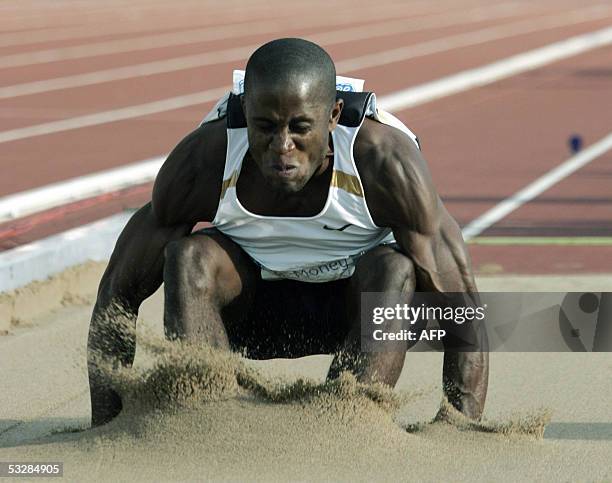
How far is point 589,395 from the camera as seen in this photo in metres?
5.13

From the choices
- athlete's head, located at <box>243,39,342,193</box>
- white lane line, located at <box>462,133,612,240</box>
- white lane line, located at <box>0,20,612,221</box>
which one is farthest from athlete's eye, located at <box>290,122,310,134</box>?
white lane line, located at <box>462,133,612,240</box>

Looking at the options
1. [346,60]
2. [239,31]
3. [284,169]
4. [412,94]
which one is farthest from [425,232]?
[239,31]

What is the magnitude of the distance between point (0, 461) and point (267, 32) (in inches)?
862

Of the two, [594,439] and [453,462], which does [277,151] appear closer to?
[453,462]

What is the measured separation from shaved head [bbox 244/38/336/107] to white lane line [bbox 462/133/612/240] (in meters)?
4.60

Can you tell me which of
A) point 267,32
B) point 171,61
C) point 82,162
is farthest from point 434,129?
point 267,32

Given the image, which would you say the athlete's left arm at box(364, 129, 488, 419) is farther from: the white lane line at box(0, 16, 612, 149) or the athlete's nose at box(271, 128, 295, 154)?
the white lane line at box(0, 16, 612, 149)

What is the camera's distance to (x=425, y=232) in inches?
159

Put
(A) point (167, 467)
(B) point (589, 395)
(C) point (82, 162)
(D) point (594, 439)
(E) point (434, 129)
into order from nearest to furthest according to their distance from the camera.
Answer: (A) point (167, 467)
(D) point (594, 439)
(B) point (589, 395)
(C) point (82, 162)
(E) point (434, 129)

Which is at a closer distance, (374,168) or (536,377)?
(374,168)

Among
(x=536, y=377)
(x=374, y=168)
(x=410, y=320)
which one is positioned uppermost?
(x=374, y=168)

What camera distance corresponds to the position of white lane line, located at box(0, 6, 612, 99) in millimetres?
17797

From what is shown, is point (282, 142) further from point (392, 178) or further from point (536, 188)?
point (536, 188)

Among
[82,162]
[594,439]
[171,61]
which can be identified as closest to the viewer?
[594,439]
